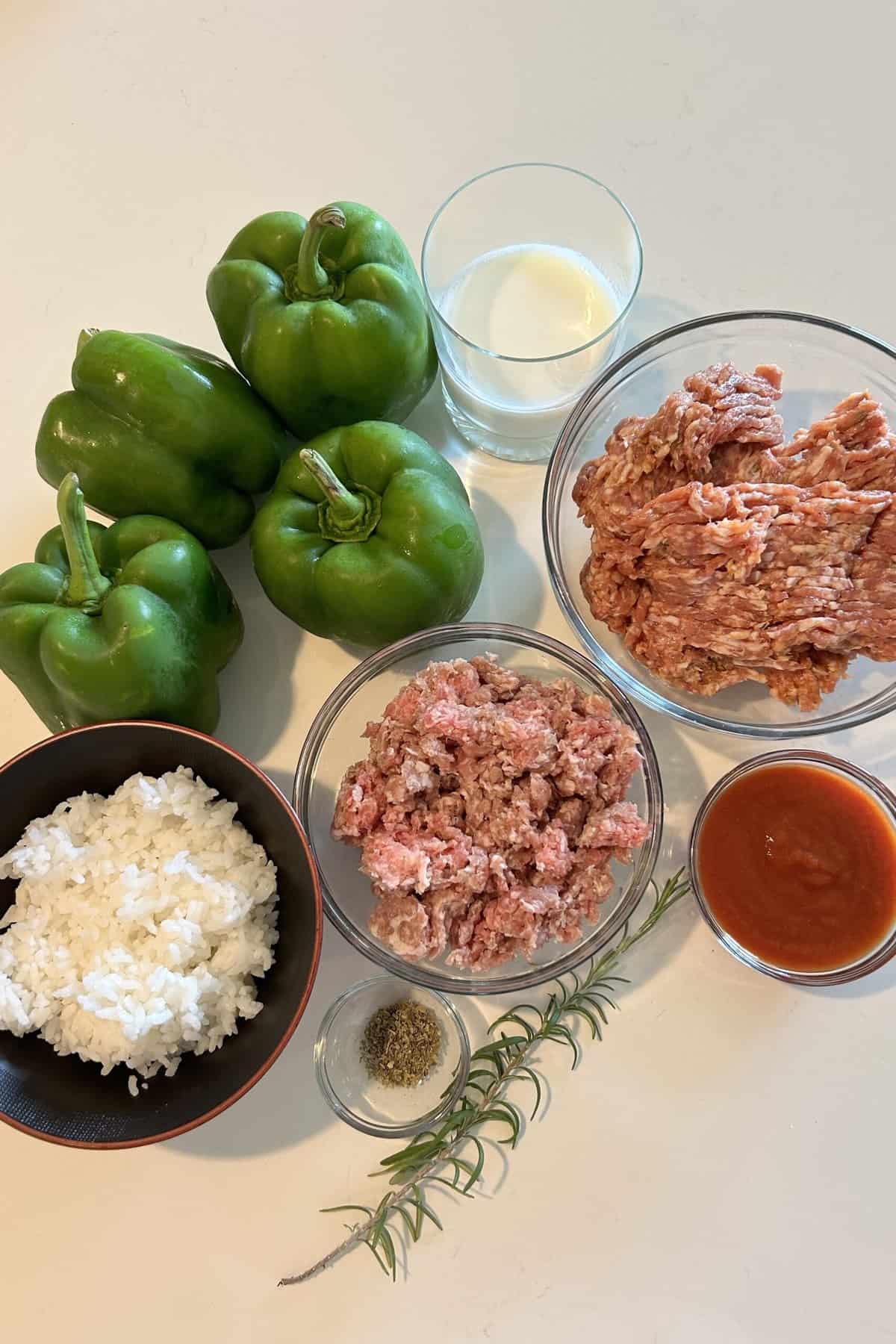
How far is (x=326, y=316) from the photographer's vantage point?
169 cm

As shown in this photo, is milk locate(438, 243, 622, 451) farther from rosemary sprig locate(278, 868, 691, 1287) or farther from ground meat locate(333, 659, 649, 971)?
rosemary sprig locate(278, 868, 691, 1287)

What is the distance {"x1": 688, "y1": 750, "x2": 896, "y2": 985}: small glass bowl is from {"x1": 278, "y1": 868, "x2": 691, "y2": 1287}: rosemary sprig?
0.08m

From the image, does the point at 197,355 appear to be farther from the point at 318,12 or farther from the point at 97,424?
the point at 318,12

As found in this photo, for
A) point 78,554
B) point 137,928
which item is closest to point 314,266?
point 78,554

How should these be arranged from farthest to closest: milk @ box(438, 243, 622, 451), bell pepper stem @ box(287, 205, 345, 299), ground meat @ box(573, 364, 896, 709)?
milk @ box(438, 243, 622, 451), bell pepper stem @ box(287, 205, 345, 299), ground meat @ box(573, 364, 896, 709)

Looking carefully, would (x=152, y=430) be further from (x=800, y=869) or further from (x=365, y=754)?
(x=800, y=869)

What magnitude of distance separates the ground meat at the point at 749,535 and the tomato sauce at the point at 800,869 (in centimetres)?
24

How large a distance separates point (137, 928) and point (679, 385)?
143cm

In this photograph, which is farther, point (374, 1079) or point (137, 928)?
point (374, 1079)

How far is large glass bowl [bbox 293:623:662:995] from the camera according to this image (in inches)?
64.1

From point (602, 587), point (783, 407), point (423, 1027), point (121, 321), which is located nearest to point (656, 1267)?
point (423, 1027)

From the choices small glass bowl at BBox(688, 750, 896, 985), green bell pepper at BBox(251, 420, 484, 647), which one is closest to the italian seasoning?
small glass bowl at BBox(688, 750, 896, 985)

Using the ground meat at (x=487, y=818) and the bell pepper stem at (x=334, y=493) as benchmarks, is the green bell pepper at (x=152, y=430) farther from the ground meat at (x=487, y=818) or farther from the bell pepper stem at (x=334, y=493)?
the ground meat at (x=487, y=818)

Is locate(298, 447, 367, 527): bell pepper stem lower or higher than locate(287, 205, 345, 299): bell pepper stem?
lower
